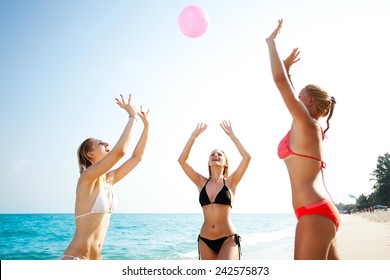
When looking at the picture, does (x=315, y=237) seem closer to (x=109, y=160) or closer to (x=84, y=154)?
(x=109, y=160)

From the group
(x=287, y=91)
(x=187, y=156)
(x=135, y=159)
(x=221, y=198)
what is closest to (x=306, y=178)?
(x=287, y=91)

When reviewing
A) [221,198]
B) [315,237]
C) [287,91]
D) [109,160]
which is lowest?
[315,237]

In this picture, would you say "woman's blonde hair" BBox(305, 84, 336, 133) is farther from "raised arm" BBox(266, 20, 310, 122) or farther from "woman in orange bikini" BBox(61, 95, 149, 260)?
"woman in orange bikini" BBox(61, 95, 149, 260)

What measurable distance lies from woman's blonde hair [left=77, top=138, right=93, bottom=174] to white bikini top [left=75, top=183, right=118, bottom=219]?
12.8 inches

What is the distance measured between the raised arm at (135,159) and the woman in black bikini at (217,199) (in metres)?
1.47

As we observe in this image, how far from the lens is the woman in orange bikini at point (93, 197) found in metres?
3.59

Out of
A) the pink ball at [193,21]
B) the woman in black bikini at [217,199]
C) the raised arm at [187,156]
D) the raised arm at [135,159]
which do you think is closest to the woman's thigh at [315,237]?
the raised arm at [135,159]

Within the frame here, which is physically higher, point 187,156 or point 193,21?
point 193,21

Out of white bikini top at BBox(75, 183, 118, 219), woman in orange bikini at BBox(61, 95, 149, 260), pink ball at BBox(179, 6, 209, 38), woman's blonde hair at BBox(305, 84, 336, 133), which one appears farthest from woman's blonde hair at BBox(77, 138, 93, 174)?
pink ball at BBox(179, 6, 209, 38)

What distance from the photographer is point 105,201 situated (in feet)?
12.4

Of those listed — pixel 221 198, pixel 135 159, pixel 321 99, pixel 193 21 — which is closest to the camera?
pixel 321 99

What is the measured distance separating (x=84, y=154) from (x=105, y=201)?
63 centimetres
